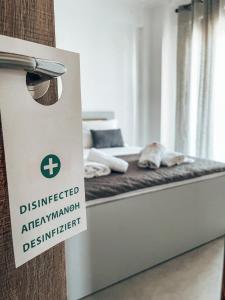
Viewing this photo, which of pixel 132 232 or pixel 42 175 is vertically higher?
pixel 42 175

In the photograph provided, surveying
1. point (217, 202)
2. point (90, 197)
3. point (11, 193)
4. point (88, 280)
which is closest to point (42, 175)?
point (11, 193)

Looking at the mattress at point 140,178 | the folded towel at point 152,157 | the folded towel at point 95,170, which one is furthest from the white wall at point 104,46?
the folded towel at point 95,170

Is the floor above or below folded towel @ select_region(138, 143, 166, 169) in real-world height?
below

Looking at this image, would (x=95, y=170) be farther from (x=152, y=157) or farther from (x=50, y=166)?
(x=50, y=166)

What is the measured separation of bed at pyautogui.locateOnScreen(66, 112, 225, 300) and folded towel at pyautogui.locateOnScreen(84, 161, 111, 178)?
278 mm

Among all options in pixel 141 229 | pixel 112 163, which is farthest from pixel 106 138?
pixel 141 229

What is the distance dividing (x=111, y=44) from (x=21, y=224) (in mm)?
4044

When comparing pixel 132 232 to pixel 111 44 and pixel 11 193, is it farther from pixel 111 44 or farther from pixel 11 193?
pixel 111 44

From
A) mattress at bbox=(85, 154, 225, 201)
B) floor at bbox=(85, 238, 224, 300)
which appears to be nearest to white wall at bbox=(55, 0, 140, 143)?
mattress at bbox=(85, 154, 225, 201)

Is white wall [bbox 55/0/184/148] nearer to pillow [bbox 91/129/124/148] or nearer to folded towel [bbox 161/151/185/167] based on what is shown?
pillow [bbox 91/129/124/148]

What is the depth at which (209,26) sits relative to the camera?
347cm

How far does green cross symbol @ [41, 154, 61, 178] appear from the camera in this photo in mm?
428

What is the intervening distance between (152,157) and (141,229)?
644 millimetres

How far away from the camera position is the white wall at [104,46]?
367 cm
